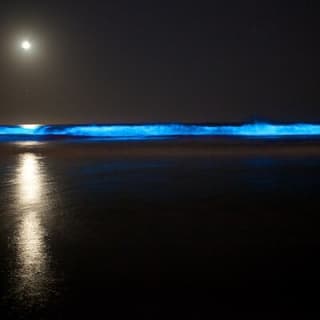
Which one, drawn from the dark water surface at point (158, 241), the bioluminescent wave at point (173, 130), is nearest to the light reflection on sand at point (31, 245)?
the dark water surface at point (158, 241)

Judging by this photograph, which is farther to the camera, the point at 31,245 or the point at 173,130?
the point at 173,130

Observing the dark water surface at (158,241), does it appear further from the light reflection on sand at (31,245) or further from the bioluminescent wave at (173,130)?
the bioluminescent wave at (173,130)

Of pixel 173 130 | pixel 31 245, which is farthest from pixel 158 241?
pixel 173 130

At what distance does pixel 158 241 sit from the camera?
7.37 ft

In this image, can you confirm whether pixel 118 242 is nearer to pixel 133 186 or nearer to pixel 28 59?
pixel 133 186

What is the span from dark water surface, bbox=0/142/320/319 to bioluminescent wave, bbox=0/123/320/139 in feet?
16.9

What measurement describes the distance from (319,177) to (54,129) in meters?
7.30

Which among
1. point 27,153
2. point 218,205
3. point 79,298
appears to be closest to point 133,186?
point 218,205

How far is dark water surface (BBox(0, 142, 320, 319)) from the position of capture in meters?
1.57

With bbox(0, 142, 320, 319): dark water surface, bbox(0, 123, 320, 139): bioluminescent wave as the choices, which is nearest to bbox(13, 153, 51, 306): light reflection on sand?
bbox(0, 142, 320, 319): dark water surface

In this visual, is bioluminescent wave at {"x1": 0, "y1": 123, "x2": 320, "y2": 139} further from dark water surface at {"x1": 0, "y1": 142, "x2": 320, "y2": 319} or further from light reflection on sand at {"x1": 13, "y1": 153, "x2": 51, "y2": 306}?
light reflection on sand at {"x1": 13, "y1": 153, "x2": 51, "y2": 306}

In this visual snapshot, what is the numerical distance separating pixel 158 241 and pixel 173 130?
→ 7.76 metres

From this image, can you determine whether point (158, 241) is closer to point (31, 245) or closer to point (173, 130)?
point (31, 245)

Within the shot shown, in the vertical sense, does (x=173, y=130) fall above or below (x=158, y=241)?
above
